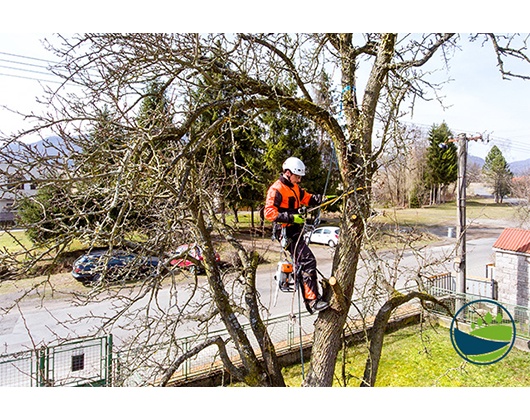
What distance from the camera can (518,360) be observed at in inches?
173

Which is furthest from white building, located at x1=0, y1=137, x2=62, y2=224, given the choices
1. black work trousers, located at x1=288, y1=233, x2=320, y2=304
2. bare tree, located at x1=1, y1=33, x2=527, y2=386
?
black work trousers, located at x1=288, y1=233, x2=320, y2=304

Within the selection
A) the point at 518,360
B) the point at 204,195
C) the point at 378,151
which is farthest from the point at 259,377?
the point at 518,360

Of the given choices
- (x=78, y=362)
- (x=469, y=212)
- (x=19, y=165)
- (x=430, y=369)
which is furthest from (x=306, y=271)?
(x=469, y=212)

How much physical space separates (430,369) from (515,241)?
223 cm

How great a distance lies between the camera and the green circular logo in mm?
3842

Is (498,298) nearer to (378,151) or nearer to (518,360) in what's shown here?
(518,360)

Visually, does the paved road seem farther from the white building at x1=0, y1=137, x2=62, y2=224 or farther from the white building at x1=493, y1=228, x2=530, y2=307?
the white building at x1=0, y1=137, x2=62, y2=224

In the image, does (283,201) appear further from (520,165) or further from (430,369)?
(520,165)

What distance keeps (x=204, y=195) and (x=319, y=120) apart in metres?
1.10

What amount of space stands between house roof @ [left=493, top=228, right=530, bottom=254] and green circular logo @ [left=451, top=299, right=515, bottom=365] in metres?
1.06

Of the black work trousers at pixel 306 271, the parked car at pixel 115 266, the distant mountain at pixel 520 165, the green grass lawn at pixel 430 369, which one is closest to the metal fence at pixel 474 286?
the green grass lawn at pixel 430 369

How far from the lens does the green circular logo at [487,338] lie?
384 cm

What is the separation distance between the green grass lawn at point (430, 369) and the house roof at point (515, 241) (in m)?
1.36

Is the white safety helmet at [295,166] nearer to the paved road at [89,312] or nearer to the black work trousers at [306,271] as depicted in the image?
the black work trousers at [306,271]
